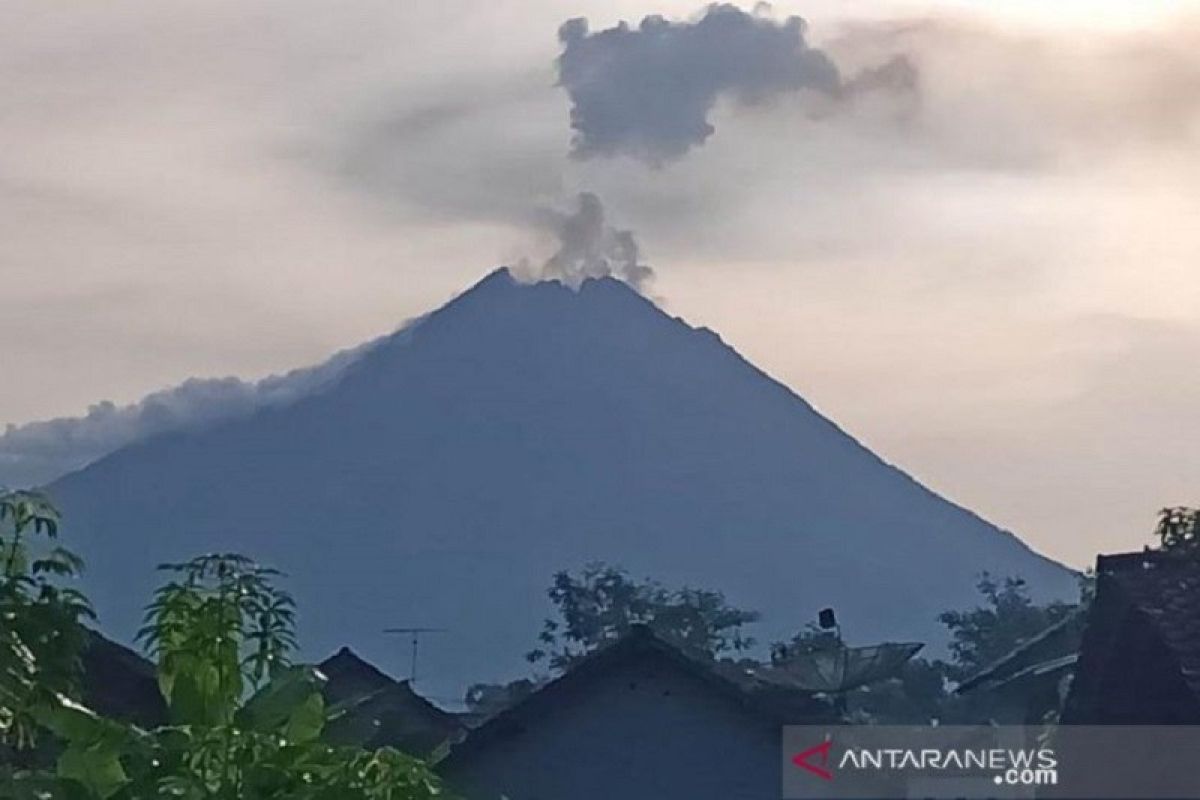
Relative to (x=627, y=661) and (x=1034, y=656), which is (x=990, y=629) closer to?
(x=1034, y=656)

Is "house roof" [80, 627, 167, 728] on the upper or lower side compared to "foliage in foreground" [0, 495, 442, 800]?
upper

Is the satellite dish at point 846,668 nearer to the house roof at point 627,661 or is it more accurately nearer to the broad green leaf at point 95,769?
the house roof at point 627,661

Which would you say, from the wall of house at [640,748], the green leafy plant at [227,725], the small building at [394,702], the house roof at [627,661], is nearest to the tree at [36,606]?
the green leafy plant at [227,725]

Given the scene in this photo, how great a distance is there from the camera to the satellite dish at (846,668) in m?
33.2

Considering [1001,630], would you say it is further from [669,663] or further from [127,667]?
[127,667]

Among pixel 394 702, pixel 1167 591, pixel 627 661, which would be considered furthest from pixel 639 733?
pixel 1167 591

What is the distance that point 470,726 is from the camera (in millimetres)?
33094

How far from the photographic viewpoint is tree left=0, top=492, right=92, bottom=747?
8.76 metres

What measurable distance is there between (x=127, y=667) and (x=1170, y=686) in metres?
9.97

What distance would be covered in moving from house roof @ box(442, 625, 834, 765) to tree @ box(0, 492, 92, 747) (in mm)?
21303

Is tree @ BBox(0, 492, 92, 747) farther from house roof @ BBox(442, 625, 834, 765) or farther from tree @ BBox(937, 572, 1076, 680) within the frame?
tree @ BBox(937, 572, 1076, 680)

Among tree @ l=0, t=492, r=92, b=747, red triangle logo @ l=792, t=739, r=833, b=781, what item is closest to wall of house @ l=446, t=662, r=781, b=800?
red triangle logo @ l=792, t=739, r=833, b=781

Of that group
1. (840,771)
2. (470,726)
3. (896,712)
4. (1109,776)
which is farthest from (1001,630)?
(1109,776)

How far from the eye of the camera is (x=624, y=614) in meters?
81.1
